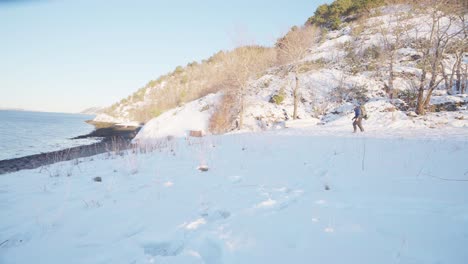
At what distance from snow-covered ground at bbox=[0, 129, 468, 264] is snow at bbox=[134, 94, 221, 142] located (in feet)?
57.0

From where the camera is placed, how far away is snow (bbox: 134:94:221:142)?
22.5m

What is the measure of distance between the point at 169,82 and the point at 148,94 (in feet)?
33.7

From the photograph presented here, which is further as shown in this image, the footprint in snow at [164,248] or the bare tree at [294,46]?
the bare tree at [294,46]

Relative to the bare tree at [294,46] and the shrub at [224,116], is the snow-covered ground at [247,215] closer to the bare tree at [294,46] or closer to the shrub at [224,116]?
the bare tree at [294,46]

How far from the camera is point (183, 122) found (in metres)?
24.1

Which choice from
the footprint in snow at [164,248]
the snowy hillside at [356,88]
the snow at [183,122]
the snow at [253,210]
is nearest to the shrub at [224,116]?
the snow at [183,122]

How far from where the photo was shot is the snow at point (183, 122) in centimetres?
2252

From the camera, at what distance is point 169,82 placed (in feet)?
227

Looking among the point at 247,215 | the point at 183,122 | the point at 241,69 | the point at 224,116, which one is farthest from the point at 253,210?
the point at 183,122

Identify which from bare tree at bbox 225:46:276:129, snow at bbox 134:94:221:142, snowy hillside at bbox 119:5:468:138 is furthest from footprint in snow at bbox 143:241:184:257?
snow at bbox 134:94:221:142

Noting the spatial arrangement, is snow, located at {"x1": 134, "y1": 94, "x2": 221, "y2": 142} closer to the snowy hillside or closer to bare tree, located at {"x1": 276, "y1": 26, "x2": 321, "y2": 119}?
the snowy hillside

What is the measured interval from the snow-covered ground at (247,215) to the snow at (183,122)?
17.4 m

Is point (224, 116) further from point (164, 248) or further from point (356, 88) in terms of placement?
point (164, 248)

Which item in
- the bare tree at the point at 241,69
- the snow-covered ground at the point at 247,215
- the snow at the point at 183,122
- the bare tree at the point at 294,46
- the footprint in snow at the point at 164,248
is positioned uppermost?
the bare tree at the point at 294,46
